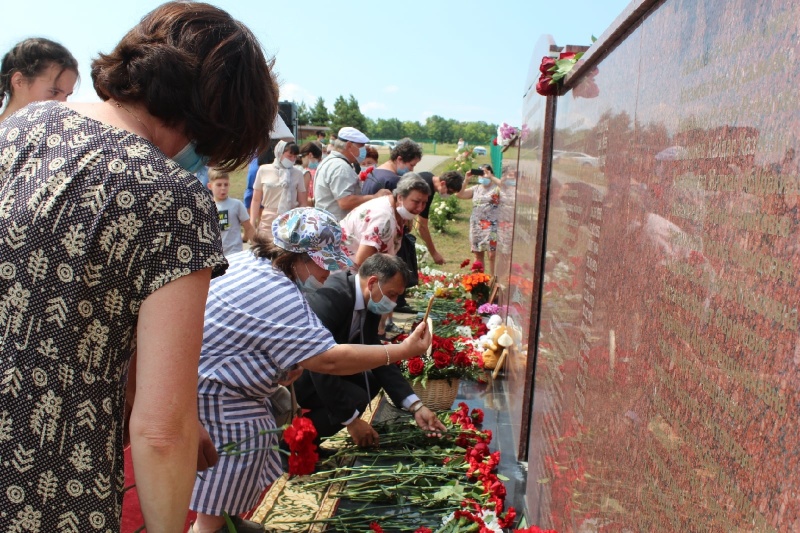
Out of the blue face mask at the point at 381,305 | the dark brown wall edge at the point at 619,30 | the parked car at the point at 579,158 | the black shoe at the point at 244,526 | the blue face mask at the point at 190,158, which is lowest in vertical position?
the black shoe at the point at 244,526

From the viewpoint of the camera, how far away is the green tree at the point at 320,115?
63.0 metres

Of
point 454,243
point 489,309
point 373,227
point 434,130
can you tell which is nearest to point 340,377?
point 373,227

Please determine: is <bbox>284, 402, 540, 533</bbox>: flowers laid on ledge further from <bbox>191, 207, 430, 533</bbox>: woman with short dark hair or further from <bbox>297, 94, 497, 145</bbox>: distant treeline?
<bbox>297, 94, 497, 145</bbox>: distant treeline

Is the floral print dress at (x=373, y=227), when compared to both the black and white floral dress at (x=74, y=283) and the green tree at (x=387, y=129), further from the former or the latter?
the green tree at (x=387, y=129)

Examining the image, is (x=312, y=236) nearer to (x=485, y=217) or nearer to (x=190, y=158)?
(x=190, y=158)

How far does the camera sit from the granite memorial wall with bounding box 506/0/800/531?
0.94m

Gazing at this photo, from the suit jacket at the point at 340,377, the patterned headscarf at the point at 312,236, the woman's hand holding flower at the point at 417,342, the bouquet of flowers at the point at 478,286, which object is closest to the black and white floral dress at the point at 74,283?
the patterned headscarf at the point at 312,236

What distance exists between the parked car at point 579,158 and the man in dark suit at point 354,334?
3.33 feet

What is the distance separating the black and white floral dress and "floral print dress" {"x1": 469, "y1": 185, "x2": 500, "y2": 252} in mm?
8257

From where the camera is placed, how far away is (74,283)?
1170 mm

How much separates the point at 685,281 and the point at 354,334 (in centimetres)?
266

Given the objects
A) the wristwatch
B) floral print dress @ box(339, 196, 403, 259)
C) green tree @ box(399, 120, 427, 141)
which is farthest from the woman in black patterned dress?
green tree @ box(399, 120, 427, 141)

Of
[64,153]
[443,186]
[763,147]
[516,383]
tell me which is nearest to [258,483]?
[516,383]

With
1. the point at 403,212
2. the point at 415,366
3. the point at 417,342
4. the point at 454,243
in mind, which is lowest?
the point at 454,243
